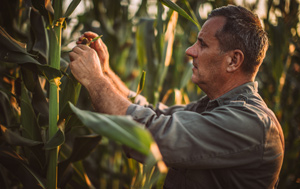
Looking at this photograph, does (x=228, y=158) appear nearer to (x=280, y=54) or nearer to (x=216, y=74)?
(x=216, y=74)

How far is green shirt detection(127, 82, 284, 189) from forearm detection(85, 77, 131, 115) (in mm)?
27

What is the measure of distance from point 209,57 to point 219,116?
288 millimetres

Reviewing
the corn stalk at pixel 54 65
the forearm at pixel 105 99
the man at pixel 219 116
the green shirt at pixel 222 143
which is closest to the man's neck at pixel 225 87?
the man at pixel 219 116

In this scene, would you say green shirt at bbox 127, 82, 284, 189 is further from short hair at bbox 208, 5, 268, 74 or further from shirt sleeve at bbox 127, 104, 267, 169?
short hair at bbox 208, 5, 268, 74

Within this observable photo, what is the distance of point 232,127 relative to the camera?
0.70 meters

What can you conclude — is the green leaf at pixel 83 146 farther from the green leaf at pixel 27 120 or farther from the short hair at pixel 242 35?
the short hair at pixel 242 35

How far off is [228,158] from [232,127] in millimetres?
81

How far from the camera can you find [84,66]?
0.72 m

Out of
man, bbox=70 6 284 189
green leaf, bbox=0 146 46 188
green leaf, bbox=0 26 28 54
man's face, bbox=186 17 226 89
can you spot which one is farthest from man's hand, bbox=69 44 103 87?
man's face, bbox=186 17 226 89

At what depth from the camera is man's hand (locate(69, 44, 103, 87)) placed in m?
0.72

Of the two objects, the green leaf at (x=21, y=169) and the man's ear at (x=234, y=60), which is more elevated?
the man's ear at (x=234, y=60)

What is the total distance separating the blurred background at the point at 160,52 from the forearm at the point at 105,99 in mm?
368

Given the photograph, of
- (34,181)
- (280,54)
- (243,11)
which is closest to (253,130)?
(243,11)

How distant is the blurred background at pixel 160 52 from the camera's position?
1162mm
